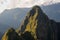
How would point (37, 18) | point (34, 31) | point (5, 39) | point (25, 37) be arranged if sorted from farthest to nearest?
point (37, 18) < point (34, 31) < point (25, 37) < point (5, 39)

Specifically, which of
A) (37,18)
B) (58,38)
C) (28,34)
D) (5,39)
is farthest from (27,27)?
(5,39)

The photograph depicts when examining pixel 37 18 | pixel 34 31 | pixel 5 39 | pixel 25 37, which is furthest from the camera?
pixel 37 18

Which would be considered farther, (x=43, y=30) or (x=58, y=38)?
(x=58, y=38)

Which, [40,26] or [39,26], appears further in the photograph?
[40,26]

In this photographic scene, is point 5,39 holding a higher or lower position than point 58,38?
higher

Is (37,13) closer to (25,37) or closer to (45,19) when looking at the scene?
(45,19)

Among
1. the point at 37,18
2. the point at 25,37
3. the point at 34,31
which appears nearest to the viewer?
the point at 25,37

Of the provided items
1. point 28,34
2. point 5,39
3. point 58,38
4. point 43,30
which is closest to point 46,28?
point 43,30

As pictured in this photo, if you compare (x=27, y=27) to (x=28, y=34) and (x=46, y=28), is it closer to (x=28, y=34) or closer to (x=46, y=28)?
(x=46, y=28)

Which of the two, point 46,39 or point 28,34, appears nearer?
point 28,34
